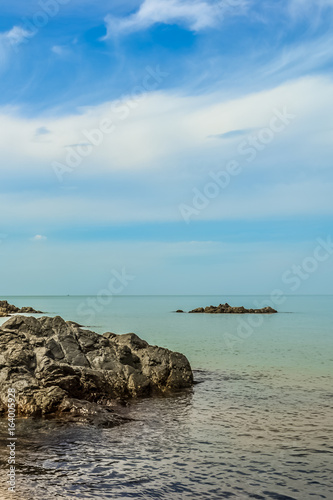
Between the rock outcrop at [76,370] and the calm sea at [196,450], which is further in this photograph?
the rock outcrop at [76,370]

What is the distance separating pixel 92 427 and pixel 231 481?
560 centimetres

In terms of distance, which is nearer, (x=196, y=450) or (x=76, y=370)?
(x=196, y=450)

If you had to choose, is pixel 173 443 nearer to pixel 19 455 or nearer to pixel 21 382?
pixel 19 455

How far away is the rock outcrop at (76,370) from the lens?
16.3 meters

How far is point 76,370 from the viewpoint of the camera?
18.8 m

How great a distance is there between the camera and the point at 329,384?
2352 cm

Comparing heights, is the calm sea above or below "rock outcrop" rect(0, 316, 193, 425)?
below

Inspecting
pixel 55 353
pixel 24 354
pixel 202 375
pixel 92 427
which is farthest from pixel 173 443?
pixel 202 375

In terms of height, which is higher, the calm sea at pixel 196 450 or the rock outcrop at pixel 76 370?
the rock outcrop at pixel 76 370

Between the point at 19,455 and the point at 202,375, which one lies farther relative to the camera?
Result: the point at 202,375

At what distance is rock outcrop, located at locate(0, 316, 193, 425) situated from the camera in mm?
16344

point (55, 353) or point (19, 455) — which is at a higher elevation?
point (55, 353)

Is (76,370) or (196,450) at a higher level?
(76,370)

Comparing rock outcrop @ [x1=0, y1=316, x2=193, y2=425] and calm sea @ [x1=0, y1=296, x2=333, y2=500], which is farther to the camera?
rock outcrop @ [x1=0, y1=316, x2=193, y2=425]
